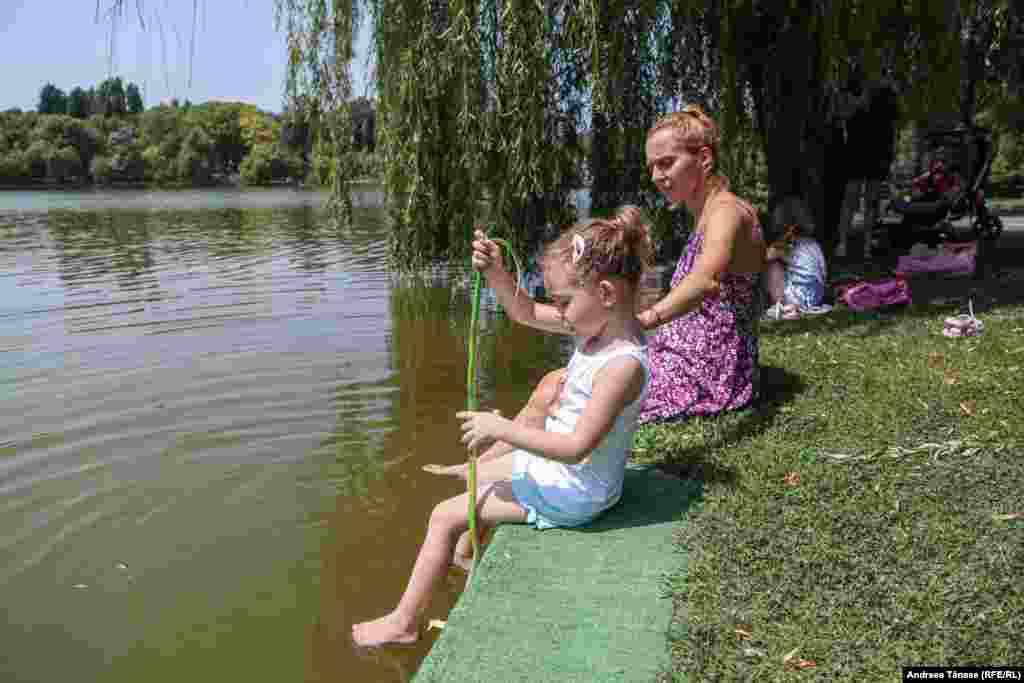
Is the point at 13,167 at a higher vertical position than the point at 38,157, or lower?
lower

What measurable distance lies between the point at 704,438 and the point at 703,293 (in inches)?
30.1

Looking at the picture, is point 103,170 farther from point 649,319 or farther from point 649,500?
point 649,500

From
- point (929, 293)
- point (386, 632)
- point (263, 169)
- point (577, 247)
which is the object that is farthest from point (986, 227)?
point (263, 169)

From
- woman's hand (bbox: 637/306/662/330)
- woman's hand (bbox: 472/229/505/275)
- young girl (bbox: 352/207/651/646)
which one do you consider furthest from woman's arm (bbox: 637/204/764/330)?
woman's hand (bbox: 472/229/505/275)

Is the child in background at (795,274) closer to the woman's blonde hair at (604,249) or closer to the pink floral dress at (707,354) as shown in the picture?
the pink floral dress at (707,354)

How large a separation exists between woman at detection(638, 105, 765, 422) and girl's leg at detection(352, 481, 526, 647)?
0.88 meters

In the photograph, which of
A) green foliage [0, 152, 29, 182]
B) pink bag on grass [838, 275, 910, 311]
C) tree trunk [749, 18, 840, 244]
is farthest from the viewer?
green foliage [0, 152, 29, 182]

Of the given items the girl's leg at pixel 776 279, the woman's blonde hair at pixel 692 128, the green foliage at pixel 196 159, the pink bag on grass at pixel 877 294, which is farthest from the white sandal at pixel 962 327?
the green foliage at pixel 196 159

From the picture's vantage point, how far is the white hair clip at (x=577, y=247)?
3131mm

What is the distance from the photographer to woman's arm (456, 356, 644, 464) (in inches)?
118

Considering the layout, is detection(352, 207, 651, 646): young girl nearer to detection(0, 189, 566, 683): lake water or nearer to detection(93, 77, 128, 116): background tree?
detection(0, 189, 566, 683): lake water

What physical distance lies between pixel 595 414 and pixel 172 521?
2985 millimetres

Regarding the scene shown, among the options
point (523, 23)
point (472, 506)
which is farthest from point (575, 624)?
point (523, 23)

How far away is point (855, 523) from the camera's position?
327 cm
